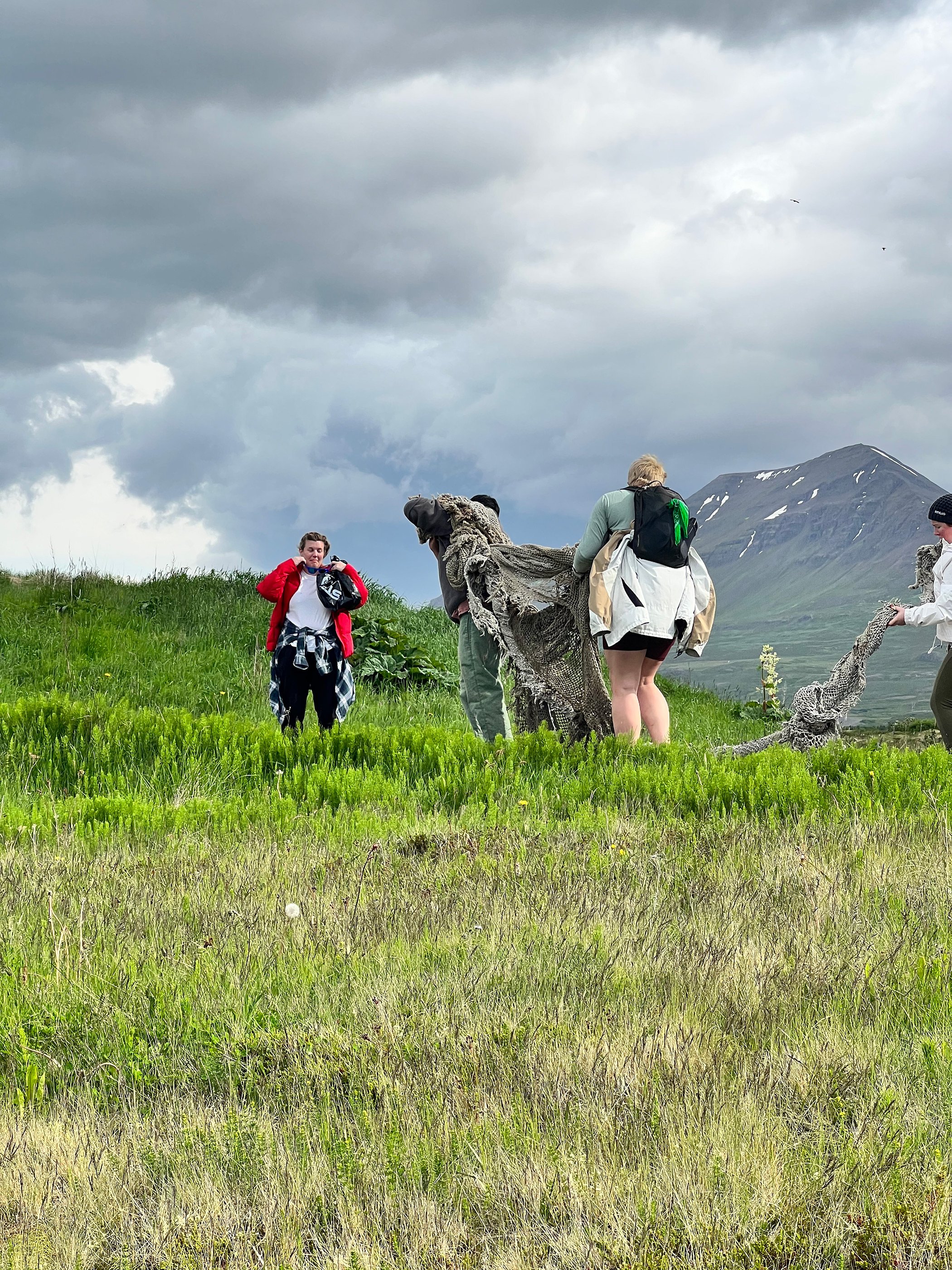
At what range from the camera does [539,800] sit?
21.8 feet

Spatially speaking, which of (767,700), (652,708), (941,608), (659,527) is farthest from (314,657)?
(767,700)

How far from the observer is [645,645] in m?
7.92

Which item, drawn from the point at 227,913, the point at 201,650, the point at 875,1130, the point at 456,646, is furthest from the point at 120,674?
the point at 875,1130

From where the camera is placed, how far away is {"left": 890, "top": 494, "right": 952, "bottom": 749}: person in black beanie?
27.6ft

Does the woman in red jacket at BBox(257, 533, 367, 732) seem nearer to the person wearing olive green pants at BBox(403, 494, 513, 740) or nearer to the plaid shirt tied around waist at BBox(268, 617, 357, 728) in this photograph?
the plaid shirt tied around waist at BBox(268, 617, 357, 728)

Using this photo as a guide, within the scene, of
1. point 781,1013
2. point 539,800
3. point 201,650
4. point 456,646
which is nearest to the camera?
point 781,1013

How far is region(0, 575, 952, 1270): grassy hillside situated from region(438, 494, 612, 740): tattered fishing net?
208cm

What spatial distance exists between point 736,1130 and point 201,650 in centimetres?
1490

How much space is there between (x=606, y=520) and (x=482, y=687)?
2.12 metres

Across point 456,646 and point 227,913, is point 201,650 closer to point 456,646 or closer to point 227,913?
point 456,646

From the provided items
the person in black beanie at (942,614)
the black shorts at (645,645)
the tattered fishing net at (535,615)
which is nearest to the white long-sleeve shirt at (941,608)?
the person in black beanie at (942,614)

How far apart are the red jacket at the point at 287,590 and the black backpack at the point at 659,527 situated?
2.98m

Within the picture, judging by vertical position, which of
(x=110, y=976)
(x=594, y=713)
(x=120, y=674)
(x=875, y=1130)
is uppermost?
(x=120, y=674)

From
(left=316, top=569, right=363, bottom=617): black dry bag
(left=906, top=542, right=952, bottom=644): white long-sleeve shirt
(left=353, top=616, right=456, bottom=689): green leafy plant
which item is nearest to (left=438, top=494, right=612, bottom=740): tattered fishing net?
(left=316, top=569, right=363, bottom=617): black dry bag
